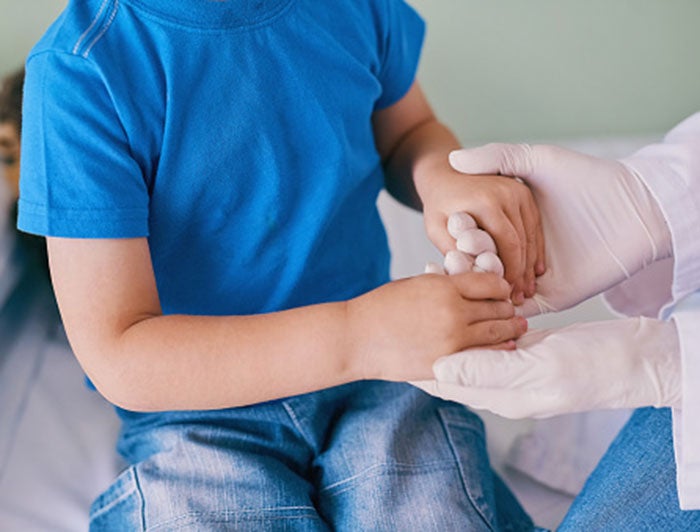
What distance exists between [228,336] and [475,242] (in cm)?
22

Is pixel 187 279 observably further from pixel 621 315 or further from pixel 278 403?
pixel 621 315

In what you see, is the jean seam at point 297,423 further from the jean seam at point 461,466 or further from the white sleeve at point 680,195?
the white sleeve at point 680,195

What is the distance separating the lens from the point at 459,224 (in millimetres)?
719

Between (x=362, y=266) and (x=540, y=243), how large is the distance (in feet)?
0.63

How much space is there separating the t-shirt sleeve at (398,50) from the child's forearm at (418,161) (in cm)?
5

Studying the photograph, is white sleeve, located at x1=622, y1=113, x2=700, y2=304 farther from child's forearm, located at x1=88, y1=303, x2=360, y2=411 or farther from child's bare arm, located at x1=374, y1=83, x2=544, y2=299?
child's forearm, located at x1=88, y1=303, x2=360, y2=411

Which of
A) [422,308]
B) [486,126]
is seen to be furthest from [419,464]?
[486,126]

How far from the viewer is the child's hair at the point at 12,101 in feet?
3.10

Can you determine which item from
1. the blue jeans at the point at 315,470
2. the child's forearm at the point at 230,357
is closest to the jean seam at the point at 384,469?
the blue jeans at the point at 315,470

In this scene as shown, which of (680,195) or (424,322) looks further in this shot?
(680,195)

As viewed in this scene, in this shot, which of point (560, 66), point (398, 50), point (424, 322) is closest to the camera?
point (424, 322)

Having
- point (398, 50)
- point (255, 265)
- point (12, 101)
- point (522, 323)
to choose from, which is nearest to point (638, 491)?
point (522, 323)

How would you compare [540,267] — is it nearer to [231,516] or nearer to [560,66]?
[231,516]

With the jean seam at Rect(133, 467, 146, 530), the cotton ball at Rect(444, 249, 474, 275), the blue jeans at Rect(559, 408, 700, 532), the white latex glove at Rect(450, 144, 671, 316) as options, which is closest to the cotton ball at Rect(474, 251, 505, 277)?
the cotton ball at Rect(444, 249, 474, 275)
